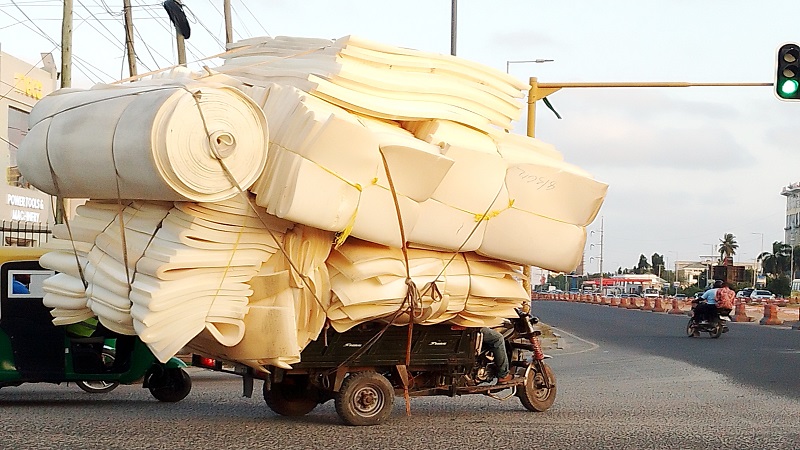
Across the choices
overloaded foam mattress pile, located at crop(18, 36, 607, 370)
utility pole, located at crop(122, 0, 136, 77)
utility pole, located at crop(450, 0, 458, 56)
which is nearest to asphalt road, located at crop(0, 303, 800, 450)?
overloaded foam mattress pile, located at crop(18, 36, 607, 370)

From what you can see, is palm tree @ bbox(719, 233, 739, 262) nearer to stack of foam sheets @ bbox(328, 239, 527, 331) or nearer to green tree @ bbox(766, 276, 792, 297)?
green tree @ bbox(766, 276, 792, 297)

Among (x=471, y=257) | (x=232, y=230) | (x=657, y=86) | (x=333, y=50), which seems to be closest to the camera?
(x=232, y=230)

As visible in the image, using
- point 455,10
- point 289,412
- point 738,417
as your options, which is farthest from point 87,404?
point 455,10

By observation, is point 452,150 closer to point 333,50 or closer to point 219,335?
point 333,50

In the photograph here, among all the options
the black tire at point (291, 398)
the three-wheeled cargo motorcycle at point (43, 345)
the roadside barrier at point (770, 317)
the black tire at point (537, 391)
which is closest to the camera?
the black tire at point (291, 398)

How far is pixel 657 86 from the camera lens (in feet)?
60.9

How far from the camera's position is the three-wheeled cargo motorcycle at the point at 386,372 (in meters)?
10.6

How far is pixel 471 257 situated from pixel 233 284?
102 inches

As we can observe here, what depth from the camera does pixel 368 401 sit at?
1074cm

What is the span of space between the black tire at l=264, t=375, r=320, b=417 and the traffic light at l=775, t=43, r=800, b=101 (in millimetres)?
9081

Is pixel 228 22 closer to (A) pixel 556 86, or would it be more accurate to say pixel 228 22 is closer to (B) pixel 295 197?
(A) pixel 556 86

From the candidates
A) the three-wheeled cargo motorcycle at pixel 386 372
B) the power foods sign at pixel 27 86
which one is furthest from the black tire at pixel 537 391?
the power foods sign at pixel 27 86

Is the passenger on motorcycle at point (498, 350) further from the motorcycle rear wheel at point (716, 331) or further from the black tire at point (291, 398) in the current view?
the motorcycle rear wheel at point (716, 331)

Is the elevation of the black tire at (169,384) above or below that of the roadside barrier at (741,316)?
below
